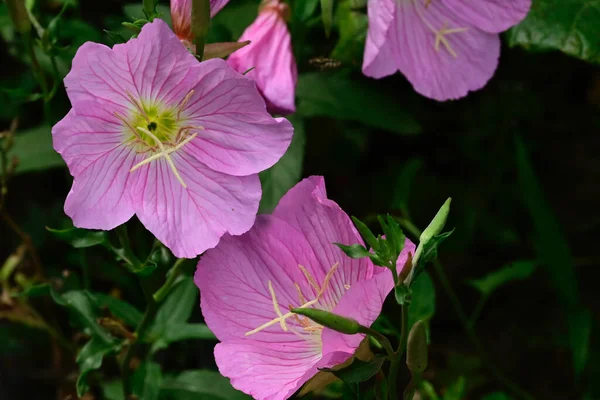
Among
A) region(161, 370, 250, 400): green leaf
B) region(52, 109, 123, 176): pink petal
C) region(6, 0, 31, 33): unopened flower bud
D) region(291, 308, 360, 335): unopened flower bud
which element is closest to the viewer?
region(291, 308, 360, 335): unopened flower bud

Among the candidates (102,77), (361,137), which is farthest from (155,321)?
(361,137)

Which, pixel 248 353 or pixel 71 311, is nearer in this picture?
pixel 248 353

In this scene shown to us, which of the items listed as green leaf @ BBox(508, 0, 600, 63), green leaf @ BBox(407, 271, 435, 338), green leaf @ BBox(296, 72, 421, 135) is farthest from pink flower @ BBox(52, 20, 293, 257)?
green leaf @ BBox(508, 0, 600, 63)

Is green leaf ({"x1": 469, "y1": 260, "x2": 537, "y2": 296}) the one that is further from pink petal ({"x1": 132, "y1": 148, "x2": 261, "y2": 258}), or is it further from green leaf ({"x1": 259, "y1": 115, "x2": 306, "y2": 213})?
pink petal ({"x1": 132, "y1": 148, "x2": 261, "y2": 258})

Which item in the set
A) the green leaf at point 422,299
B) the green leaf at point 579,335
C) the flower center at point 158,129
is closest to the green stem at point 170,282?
the flower center at point 158,129

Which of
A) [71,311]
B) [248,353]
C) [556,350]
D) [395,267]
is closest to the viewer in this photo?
[395,267]

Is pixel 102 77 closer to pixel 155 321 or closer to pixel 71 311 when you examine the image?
pixel 71 311

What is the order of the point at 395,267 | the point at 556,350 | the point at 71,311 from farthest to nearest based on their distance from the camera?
the point at 556,350, the point at 71,311, the point at 395,267
